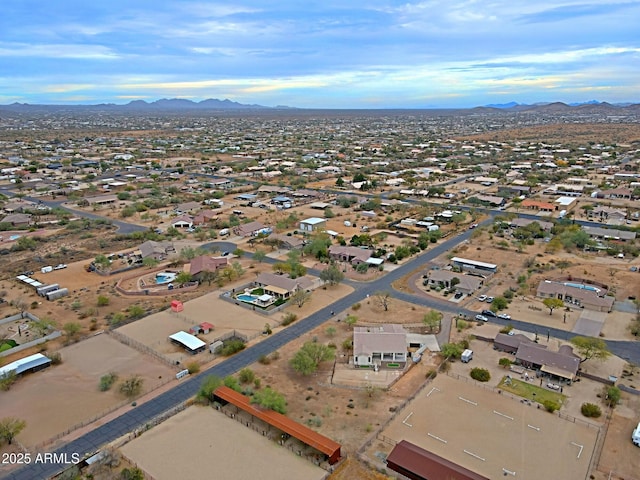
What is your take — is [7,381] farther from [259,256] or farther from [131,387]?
[259,256]

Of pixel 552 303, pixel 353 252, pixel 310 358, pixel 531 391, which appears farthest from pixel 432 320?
pixel 353 252

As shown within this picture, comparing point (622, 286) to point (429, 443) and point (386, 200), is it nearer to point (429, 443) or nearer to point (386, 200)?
point (429, 443)

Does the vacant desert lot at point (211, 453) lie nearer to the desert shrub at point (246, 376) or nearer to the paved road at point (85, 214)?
the desert shrub at point (246, 376)

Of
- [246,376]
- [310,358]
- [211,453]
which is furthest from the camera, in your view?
[310,358]

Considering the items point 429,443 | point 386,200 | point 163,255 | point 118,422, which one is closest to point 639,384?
point 429,443

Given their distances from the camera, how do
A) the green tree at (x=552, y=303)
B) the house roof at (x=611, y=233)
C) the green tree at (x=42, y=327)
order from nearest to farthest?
the green tree at (x=42, y=327)
the green tree at (x=552, y=303)
the house roof at (x=611, y=233)

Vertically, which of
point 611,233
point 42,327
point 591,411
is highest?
point 611,233

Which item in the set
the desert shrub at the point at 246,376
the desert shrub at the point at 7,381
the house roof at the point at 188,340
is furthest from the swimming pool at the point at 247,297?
the desert shrub at the point at 7,381

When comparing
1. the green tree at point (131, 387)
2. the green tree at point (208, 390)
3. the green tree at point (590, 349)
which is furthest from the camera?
the green tree at point (590, 349)
